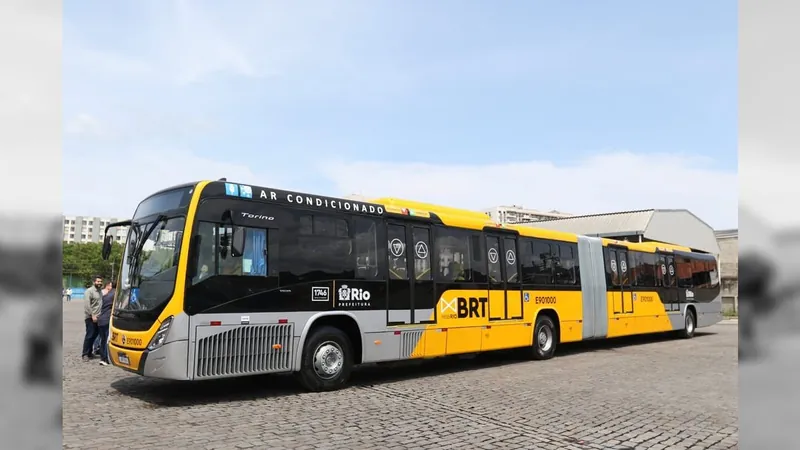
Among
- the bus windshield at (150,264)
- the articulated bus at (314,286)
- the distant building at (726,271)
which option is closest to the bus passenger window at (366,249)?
the articulated bus at (314,286)

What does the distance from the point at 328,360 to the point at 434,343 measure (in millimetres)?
2463

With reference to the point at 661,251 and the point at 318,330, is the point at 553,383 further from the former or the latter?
the point at 661,251

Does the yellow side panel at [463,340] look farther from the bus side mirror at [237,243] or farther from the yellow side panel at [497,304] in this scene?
the bus side mirror at [237,243]

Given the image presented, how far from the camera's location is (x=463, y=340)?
37.5ft

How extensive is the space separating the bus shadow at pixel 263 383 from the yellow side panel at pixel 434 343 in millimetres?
519

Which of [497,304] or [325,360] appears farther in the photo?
[497,304]

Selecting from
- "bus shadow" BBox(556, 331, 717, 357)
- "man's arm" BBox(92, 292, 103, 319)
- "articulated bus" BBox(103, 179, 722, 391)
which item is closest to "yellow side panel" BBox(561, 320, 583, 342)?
"articulated bus" BBox(103, 179, 722, 391)

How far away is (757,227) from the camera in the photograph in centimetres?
166

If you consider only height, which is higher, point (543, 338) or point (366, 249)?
point (366, 249)

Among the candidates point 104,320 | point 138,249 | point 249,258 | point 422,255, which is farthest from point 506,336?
point 104,320

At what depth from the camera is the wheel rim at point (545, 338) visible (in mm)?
13625

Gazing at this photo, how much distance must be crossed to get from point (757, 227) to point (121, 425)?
23.6 feet

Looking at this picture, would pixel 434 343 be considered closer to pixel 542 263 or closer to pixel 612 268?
pixel 542 263

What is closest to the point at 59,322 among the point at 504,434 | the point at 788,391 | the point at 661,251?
the point at 788,391
